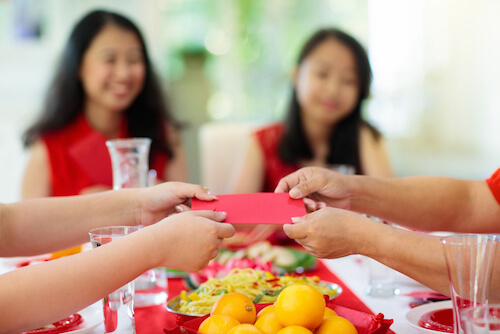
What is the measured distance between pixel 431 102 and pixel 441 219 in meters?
3.62

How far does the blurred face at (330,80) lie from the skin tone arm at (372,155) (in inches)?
6.9

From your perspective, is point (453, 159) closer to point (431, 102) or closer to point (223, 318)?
point (431, 102)

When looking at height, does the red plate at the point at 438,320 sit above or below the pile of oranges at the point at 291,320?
below

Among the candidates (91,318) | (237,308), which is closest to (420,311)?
(237,308)

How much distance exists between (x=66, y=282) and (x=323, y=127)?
2097 mm

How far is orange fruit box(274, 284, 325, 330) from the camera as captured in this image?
87cm

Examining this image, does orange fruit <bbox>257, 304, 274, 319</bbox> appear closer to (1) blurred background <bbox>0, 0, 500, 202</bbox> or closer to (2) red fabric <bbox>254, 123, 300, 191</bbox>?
(2) red fabric <bbox>254, 123, 300, 191</bbox>

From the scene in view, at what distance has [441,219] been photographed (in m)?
1.51

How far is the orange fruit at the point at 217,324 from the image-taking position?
0.88 meters

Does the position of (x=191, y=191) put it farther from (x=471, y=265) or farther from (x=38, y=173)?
(x=38, y=173)

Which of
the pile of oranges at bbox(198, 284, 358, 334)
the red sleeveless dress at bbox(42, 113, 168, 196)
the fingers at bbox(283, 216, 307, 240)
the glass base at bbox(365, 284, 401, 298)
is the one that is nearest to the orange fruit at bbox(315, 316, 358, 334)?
the pile of oranges at bbox(198, 284, 358, 334)

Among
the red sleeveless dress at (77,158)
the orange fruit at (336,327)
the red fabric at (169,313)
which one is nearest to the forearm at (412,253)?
the red fabric at (169,313)

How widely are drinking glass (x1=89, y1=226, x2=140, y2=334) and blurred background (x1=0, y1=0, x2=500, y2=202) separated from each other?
11.6ft

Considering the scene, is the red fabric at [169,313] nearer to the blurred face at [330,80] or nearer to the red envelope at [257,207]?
the red envelope at [257,207]
